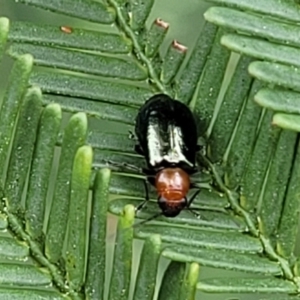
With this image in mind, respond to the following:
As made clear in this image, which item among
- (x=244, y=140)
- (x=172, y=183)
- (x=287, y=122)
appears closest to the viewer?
Result: (x=287, y=122)

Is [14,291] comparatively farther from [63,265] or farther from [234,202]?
[234,202]

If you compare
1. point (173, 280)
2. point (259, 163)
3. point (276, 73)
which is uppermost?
point (276, 73)

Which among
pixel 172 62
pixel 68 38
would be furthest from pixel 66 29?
pixel 172 62

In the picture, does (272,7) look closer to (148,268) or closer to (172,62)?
(172,62)

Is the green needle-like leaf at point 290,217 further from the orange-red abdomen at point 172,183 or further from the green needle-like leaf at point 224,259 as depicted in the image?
the orange-red abdomen at point 172,183

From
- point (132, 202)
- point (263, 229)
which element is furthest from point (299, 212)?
point (132, 202)

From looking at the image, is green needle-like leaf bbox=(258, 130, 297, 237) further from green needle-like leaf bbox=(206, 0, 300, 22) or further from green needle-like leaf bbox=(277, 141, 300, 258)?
green needle-like leaf bbox=(206, 0, 300, 22)

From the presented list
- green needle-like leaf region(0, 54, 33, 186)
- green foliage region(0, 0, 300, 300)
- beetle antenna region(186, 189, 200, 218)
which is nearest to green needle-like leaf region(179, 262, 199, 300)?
green foliage region(0, 0, 300, 300)
